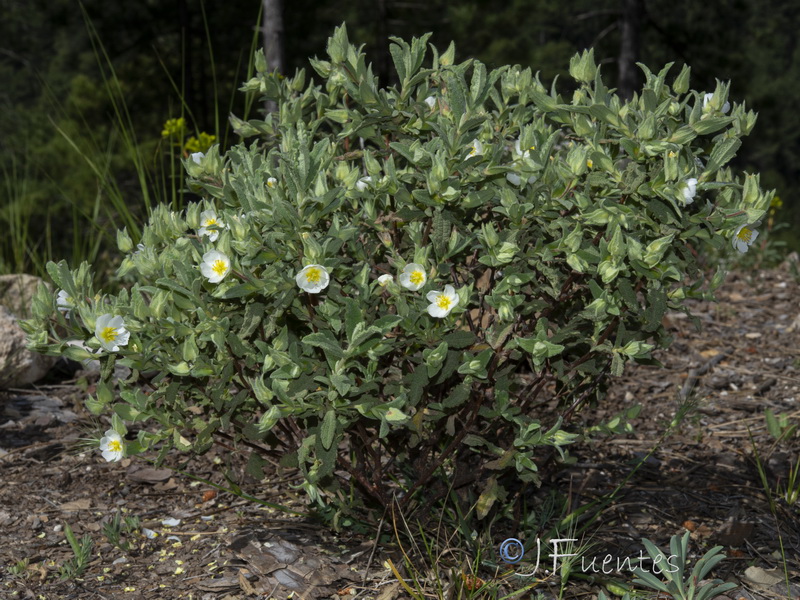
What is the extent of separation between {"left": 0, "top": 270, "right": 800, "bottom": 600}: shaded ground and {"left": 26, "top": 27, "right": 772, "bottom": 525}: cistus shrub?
0.24 m

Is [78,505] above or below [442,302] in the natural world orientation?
below

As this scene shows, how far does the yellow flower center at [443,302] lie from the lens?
185 centimetres

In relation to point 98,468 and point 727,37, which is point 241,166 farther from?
→ point 727,37

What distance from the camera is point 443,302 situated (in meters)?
1.86

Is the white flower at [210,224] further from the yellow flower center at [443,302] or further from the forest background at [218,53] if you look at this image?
the forest background at [218,53]

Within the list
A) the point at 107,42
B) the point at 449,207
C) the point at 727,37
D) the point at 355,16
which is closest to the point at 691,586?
the point at 449,207

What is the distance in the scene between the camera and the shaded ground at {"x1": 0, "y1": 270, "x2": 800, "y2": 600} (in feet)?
7.41

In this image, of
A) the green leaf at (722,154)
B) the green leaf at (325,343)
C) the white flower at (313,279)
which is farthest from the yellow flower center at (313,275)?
the green leaf at (722,154)

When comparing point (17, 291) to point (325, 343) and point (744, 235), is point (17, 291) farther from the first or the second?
point (744, 235)

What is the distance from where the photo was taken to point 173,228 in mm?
2293

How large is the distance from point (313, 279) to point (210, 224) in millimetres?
634

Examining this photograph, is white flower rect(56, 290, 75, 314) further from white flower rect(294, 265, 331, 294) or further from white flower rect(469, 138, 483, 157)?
white flower rect(469, 138, 483, 157)
